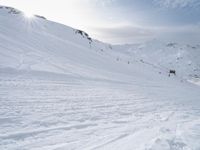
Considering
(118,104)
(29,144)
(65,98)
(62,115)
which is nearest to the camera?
(29,144)

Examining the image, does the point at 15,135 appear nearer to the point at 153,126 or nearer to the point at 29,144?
the point at 29,144

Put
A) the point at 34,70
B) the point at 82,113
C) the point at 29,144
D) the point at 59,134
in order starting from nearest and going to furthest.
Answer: the point at 29,144 → the point at 59,134 → the point at 82,113 → the point at 34,70

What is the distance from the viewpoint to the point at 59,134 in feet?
21.6

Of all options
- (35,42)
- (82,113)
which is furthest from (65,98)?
(35,42)

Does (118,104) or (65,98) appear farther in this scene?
(118,104)

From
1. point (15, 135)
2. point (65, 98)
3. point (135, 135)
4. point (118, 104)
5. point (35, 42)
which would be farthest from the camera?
point (35, 42)

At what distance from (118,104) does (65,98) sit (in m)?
2.27

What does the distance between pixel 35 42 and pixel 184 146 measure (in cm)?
2299

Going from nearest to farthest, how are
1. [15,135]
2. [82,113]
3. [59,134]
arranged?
1. [15,135]
2. [59,134]
3. [82,113]

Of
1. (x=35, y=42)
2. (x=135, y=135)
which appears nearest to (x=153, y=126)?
(x=135, y=135)

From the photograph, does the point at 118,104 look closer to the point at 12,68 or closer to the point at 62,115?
the point at 62,115

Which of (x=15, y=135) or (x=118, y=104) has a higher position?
(x=118, y=104)

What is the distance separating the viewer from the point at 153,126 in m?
8.49

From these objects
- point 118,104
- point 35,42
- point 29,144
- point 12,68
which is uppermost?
point 35,42
